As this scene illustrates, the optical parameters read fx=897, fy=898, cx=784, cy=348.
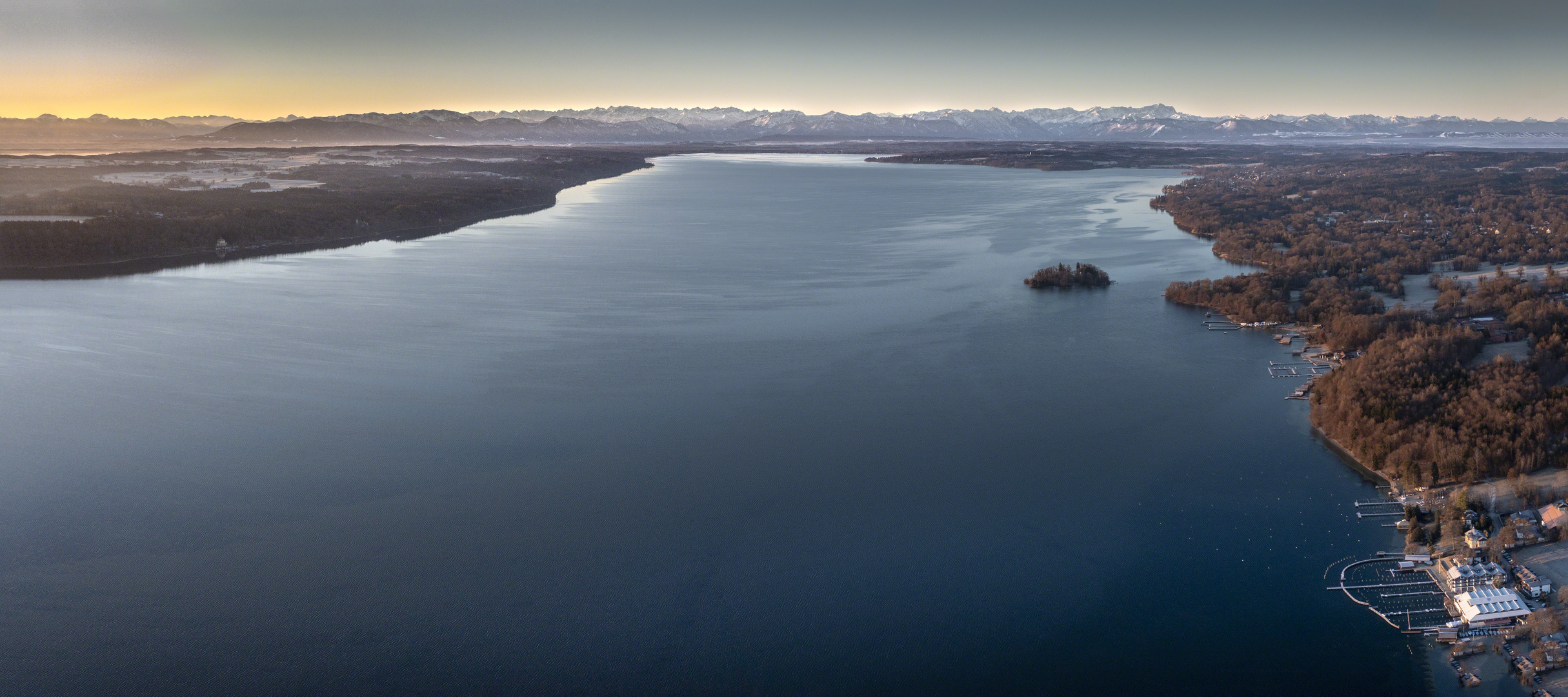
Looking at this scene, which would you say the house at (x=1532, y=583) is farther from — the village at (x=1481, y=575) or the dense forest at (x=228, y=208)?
the dense forest at (x=228, y=208)

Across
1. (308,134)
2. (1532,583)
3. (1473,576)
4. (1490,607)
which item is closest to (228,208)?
(1473,576)

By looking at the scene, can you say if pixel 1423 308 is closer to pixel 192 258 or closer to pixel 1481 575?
pixel 1481 575

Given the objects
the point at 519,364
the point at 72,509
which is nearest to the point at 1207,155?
the point at 519,364

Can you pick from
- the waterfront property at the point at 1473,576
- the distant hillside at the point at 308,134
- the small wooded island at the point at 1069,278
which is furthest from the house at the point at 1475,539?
the distant hillside at the point at 308,134

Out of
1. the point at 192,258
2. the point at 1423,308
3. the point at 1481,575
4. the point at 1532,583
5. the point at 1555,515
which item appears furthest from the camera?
the point at 192,258

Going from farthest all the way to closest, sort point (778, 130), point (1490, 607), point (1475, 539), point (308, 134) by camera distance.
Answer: point (778, 130) → point (308, 134) → point (1475, 539) → point (1490, 607)

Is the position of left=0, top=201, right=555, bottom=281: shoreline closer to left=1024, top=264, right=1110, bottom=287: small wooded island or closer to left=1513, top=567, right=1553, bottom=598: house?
left=1024, top=264, right=1110, bottom=287: small wooded island

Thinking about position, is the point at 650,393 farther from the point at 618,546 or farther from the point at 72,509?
the point at 72,509
